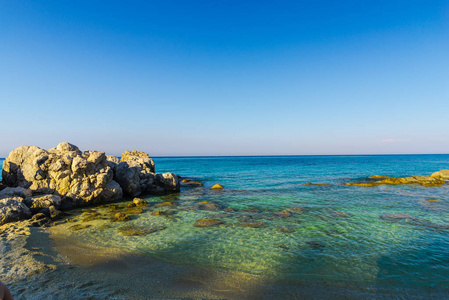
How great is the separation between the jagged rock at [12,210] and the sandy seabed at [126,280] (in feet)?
17.1

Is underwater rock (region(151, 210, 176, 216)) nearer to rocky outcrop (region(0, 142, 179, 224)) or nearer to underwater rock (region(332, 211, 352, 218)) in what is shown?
rocky outcrop (region(0, 142, 179, 224))

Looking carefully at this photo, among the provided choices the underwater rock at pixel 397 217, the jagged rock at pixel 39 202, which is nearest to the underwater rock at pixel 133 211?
the jagged rock at pixel 39 202

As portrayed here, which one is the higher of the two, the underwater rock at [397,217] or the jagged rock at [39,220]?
the underwater rock at [397,217]

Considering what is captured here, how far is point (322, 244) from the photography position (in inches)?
448

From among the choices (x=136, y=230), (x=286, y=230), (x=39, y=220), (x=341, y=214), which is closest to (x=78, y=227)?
(x=39, y=220)

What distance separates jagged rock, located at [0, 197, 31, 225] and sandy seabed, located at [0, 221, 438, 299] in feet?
17.1

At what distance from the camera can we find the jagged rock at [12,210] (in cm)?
1436

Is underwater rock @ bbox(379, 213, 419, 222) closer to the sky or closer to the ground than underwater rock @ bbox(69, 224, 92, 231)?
closer to the sky

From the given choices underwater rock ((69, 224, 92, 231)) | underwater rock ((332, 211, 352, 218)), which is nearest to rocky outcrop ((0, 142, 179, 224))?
underwater rock ((69, 224, 92, 231))

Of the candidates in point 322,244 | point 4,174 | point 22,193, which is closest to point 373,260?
point 322,244

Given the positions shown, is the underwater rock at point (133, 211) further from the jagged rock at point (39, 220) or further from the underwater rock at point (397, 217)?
the underwater rock at point (397, 217)

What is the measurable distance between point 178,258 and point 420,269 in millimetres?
9756

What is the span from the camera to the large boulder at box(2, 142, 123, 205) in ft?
66.7

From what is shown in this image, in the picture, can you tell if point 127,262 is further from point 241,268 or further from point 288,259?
point 288,259
